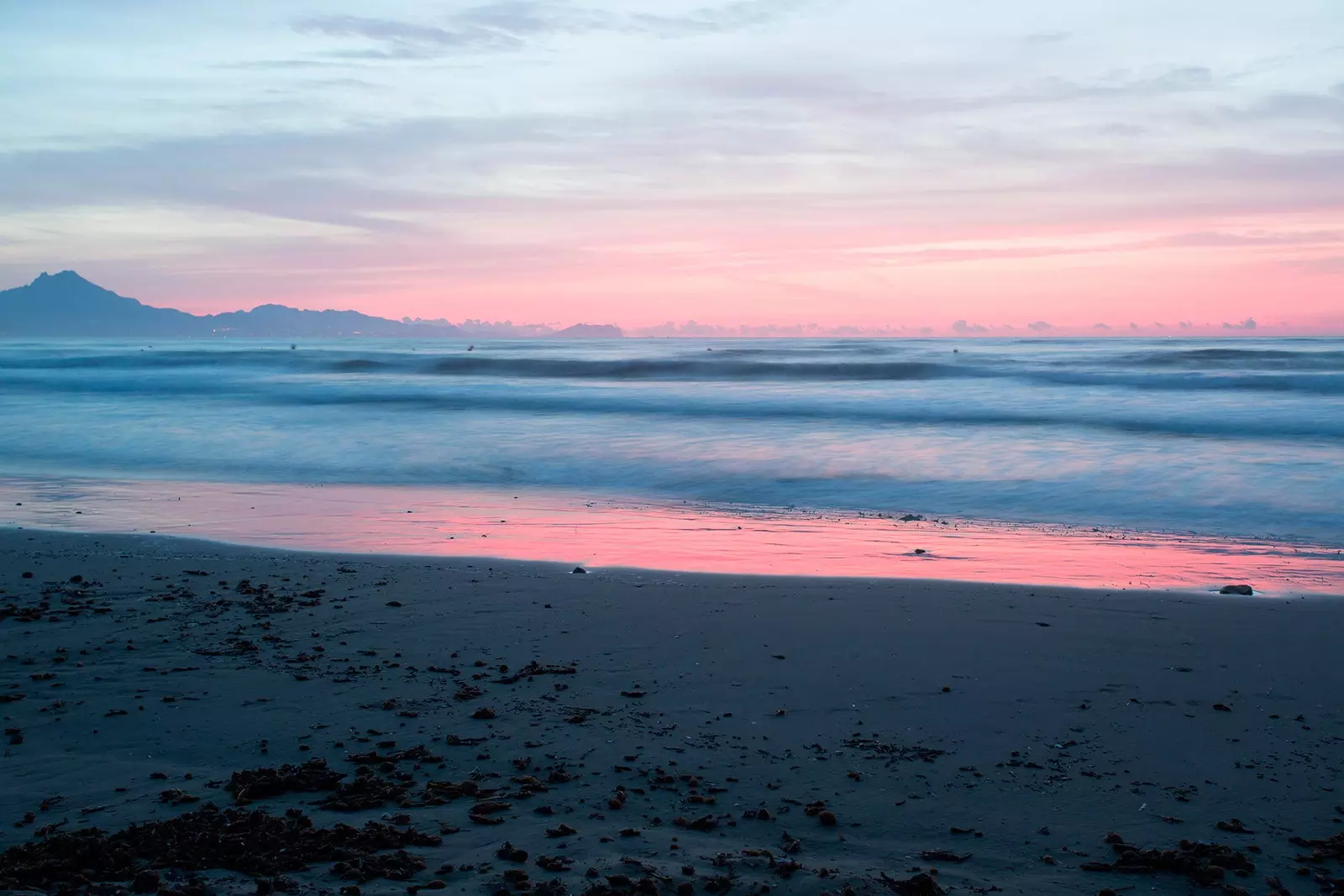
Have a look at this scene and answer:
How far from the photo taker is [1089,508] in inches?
448

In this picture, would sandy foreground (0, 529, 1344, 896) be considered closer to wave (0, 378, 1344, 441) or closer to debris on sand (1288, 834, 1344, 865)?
debris on sand (1288, 834, 1344, 865)

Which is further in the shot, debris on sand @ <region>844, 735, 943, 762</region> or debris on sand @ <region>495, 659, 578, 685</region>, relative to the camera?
debris on sand @ <region>495, 659, 578, 685</region>

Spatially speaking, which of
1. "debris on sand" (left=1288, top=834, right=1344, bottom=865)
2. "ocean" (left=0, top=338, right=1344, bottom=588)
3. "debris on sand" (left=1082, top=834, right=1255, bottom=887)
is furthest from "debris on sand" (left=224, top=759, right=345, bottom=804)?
"ocean" (left=0, top=338, right=1344, bottom=588)

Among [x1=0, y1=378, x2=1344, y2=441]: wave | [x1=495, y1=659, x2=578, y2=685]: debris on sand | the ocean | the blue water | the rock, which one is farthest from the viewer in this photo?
[x1=0, y1=378, x2=1344, y2=441]: wave

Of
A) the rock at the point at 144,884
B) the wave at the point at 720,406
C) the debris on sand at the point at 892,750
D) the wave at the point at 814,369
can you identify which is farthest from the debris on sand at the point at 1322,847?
the wave at the point at 814,369

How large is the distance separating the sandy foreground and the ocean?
550cm

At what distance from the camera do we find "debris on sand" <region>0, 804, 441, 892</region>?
283 centimetres

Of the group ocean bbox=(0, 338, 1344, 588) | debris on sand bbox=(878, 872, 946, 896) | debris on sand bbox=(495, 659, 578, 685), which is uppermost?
ocean bbox=(0, 338, 1344, 588)

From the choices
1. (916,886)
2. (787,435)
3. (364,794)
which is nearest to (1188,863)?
(916,886)

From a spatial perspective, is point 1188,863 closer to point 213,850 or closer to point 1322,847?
point 1322,847

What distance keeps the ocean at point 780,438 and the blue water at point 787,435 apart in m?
0.09

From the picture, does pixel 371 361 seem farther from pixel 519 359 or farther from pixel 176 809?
pixel 176 809

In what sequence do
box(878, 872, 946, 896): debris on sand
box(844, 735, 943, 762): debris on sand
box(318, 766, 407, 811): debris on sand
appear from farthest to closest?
1. box(844, 735, 943, 762): debris on sand
2. box(318, 766, 407, 811): debris on sand
3. box(878, 872, 946, 896): debris on sand

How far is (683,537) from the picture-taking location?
29.3 feet
